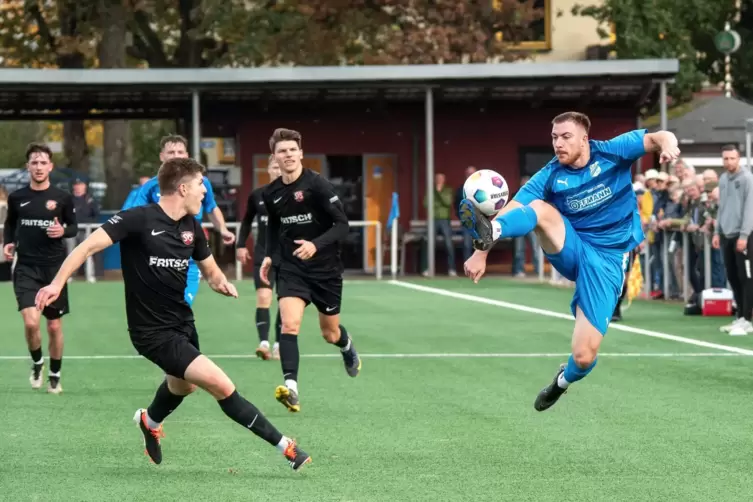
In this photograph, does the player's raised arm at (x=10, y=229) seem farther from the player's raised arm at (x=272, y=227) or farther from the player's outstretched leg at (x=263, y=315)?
the player's outstretched leg at (x=263, y=315)

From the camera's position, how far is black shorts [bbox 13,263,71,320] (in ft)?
42.1

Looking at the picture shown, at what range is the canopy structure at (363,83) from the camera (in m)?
31.4

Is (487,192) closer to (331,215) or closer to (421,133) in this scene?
(331,215)

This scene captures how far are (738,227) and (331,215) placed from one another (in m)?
7.68

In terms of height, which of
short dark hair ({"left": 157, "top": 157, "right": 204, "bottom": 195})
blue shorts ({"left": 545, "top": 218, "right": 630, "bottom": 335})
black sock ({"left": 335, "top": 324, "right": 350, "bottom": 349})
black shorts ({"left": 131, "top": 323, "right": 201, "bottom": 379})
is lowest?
black sock ({"left": 335, "top": 324, "right": 350, "bottom": 349})

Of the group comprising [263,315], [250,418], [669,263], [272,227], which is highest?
[272,227]

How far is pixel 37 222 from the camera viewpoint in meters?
12.9

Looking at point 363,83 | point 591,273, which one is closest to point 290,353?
point 591,273

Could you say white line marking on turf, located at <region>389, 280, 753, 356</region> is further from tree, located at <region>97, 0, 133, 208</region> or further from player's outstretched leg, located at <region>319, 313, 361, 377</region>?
tree, located at <region>97, 0, 133, 208</region>

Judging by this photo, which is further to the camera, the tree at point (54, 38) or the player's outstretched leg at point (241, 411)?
the tree at point (54, 38)

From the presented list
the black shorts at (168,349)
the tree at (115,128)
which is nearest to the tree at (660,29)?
the tree at (115,128)

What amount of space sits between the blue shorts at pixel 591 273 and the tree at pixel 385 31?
1150 inches

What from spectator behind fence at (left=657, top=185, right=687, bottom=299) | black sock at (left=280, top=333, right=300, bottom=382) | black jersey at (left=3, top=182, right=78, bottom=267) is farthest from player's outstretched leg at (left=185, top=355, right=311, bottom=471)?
spectator behind fence at (left=657, top=185, right=687, bottom=299)

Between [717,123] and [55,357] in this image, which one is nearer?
[55,357]
